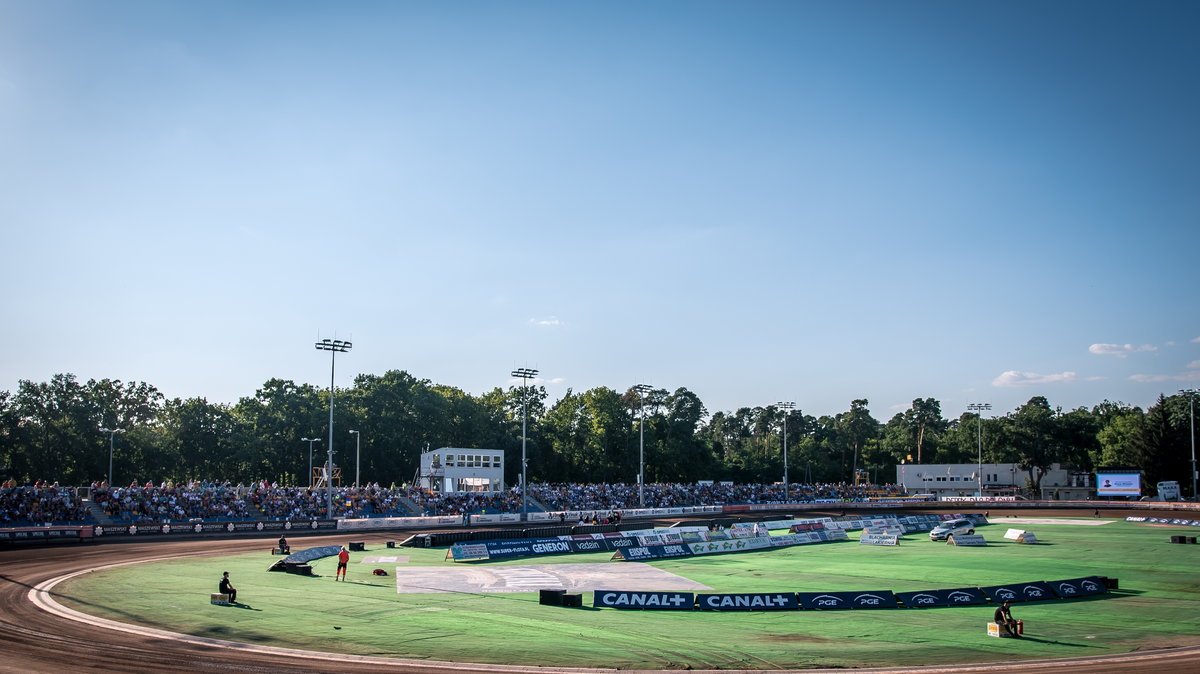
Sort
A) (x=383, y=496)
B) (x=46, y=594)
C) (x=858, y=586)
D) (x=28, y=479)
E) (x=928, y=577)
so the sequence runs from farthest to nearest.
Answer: (x=28, y=479) < (x=383, y=496) < (x=928, y=577) < (x=858, y=586) < (x=46, y=594)

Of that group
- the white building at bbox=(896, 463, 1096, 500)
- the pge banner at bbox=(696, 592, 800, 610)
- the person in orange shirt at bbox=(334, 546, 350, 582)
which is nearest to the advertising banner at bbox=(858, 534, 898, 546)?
the pge banner at bbox=(696, 592, 800, 610)

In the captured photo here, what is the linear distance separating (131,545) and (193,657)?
37.6m

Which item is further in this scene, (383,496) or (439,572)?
(383,496)

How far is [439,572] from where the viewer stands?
128 ft

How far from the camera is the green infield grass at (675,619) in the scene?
20828mm

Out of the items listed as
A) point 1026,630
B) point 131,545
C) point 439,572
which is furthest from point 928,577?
point 131,545

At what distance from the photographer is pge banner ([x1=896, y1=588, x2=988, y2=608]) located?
90.2 feet

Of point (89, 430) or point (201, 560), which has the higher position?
point (89, 430)

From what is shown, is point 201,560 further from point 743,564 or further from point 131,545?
point 743,564

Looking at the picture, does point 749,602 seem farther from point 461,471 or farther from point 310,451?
point 310,451

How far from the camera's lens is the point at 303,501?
233ft

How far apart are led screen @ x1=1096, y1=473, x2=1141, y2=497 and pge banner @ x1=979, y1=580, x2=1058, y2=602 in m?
76.1

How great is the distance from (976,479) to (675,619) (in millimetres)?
111257

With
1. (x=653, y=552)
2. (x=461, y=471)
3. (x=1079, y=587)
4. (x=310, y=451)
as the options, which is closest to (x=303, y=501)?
(x=461, y=471)
